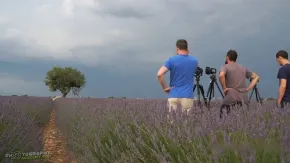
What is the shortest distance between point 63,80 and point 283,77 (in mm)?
63320

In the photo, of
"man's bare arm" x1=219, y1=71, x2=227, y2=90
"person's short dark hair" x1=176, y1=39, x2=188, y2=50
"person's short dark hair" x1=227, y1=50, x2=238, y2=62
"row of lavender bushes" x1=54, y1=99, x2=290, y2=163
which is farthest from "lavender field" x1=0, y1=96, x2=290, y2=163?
"person's short dark hair" x1=227, y1=50, x2=238, y2=62

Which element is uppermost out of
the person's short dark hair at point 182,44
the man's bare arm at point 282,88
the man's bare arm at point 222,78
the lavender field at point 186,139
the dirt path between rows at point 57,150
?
the person's short dark hair at point 182,44

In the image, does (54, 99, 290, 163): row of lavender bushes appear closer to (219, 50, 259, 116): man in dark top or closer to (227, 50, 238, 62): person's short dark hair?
(219, 50, 259, 116): man in dark top

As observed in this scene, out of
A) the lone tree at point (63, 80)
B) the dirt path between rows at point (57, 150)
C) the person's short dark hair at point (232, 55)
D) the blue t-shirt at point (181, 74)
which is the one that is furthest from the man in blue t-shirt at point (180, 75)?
the lone tree at point (63, 80)

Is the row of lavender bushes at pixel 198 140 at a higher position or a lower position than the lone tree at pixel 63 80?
lower

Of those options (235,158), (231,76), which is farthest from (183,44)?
(235,158)

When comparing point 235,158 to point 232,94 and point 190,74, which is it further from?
point 232,94

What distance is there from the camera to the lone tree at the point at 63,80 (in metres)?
68.0

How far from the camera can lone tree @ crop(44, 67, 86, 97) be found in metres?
68.0

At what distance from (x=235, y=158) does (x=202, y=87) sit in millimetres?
6005

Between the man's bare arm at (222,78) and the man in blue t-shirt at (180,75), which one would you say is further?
the man's bare arm at (222,78)

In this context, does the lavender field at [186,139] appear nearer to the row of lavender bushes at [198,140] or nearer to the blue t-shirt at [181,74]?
the row of lavender bushes at [198,140]

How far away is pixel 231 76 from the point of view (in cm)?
643

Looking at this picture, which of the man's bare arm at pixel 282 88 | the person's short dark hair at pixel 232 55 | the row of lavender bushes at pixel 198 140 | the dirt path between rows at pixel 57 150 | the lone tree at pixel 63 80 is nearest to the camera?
the row of lavender bushes at pixel 198 140
